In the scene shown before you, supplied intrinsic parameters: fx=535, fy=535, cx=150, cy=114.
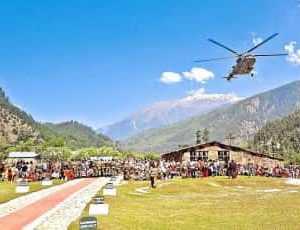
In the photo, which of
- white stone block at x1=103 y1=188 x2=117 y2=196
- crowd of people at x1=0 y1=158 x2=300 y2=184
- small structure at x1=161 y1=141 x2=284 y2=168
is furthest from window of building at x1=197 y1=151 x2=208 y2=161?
white stone block at x1=103 y1=188 x2=117 y2=196

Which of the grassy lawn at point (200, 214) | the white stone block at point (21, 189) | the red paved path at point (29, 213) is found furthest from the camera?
the white stone block at point (21, 189)

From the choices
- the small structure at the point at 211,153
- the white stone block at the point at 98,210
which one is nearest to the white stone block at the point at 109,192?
the white stone block at the point at 98,210

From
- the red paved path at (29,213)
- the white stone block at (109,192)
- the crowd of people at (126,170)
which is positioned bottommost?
the red paved path at (29,213)

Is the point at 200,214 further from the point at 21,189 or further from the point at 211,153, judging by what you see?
the point at 211,153

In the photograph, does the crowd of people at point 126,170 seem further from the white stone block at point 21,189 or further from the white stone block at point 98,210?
the white stone block at point 98,210

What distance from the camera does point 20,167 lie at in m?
55.1

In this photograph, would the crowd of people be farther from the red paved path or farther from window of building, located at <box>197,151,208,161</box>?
the red paved path

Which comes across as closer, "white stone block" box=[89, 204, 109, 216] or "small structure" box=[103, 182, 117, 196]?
"white stone block" box=[89, 204, 109, 216]

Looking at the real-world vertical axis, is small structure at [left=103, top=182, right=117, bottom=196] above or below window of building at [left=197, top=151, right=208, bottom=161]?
below

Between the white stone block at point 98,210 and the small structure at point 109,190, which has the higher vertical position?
the small structure at point 109,190

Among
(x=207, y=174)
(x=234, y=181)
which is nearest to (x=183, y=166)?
(x=207, y=174)

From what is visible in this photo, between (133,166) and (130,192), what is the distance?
2013 cm

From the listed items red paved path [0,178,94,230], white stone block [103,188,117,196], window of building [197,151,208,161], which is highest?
window of building [197,151,208,161]

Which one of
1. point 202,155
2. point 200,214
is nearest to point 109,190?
point 200,214
